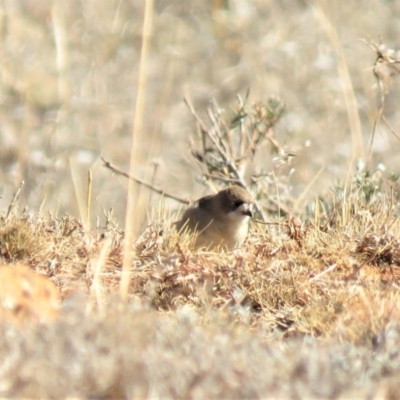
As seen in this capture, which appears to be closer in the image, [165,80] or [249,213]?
[249,213]

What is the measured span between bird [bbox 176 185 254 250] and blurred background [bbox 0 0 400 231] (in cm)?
491

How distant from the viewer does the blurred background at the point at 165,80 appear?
12359 mm

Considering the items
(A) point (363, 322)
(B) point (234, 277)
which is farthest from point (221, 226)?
(A) point (363, 322)

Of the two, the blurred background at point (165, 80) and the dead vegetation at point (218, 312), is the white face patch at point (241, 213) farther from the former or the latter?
the blurred background at point (165, 80)

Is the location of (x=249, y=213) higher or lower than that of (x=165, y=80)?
lower

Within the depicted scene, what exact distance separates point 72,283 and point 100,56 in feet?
30.2

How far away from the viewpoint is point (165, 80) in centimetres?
1231

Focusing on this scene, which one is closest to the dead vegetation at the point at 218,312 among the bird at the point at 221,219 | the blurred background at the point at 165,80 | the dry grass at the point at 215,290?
the dry grass at the point at 215,290

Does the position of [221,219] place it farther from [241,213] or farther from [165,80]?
[165,80]

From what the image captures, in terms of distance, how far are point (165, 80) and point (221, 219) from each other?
254 inches

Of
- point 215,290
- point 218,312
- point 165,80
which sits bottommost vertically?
point 215,290

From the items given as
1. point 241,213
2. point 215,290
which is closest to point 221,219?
→ point 241,213

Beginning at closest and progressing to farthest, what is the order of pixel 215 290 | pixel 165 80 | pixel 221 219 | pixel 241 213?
pixel 215 290
pixel 221 219
pixel 241 213
pixel 165 80

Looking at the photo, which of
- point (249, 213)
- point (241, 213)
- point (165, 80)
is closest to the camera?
point (241, 213)
